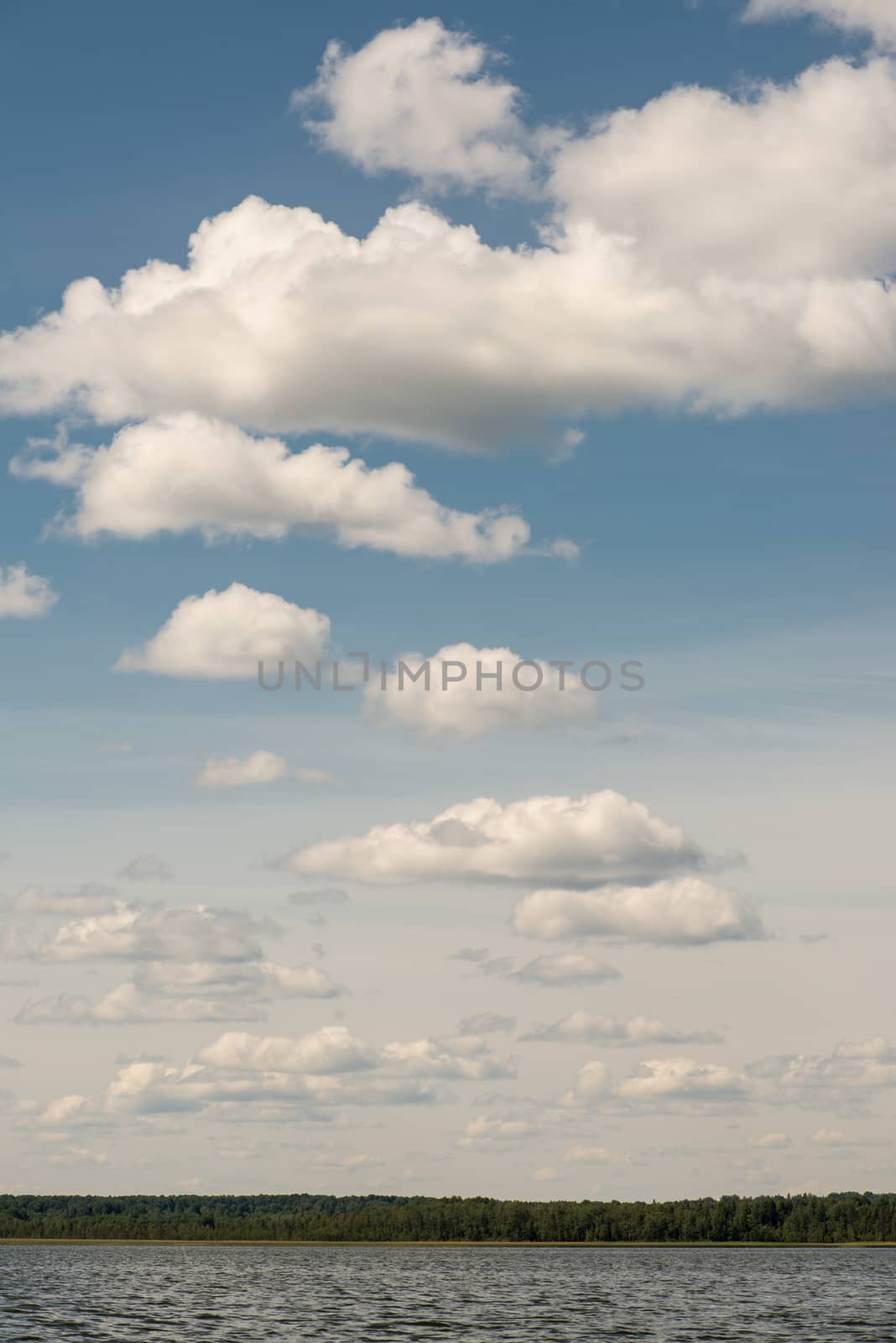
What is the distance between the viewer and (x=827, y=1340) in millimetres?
109438

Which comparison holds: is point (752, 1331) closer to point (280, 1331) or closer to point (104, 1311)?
point (280, 1331)

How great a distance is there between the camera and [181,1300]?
16962 centimetres

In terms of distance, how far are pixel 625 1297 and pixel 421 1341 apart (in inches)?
3073

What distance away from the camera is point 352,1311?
14500 centimetres

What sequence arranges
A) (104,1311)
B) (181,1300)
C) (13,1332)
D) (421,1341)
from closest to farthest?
(421,1341), (13,1332), (104,1311), (181,1300)

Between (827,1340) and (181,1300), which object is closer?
(827,1340)

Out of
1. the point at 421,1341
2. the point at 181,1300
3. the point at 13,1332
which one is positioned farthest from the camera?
the point at 181,1300

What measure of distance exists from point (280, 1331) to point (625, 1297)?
68.8 m

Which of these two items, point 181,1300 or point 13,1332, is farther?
point 181,1300

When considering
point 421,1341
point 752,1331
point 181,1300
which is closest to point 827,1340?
point 752,1331

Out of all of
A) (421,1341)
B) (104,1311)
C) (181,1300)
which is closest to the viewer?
(421,1341)

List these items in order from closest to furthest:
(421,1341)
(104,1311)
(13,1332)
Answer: (421,1341)
(13,1332)
(104,1311)

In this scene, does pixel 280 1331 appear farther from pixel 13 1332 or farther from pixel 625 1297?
pixel 625 1297

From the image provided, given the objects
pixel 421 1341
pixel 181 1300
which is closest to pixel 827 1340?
pixel 421 1341
